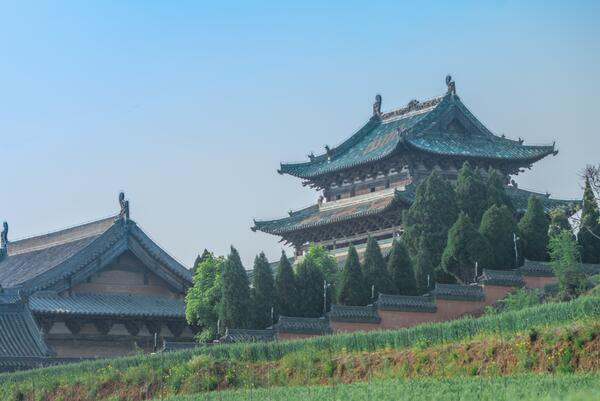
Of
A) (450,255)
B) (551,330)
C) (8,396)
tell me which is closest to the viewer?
(551,330)

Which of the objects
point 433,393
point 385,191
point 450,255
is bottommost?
point 433,393

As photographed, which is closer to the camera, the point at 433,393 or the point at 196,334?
the point at 433,393

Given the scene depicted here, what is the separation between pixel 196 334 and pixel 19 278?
7293mm

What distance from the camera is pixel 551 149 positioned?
6038cm

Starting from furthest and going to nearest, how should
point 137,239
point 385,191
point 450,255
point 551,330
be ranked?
point 385,191 < point 137,239 < point 450,255 < point 551,330

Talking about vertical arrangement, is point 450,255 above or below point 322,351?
above

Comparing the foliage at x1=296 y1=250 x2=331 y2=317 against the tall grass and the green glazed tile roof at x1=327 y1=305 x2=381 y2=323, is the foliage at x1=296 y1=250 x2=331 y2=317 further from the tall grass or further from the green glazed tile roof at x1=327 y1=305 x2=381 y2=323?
the tall grass

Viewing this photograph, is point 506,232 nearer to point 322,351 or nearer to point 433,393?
point 322,351

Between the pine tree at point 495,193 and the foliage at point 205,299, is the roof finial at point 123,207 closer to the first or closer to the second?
the foliage at point 205,299

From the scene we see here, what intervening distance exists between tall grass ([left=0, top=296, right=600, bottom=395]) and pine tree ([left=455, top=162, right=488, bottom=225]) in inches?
569

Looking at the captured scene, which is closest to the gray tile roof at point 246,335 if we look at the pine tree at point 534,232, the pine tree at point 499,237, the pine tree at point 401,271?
the pine tree at point 401,271

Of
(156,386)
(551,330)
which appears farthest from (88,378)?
(551,330)

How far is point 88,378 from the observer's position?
37.4m

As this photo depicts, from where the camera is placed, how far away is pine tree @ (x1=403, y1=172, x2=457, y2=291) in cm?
4619
